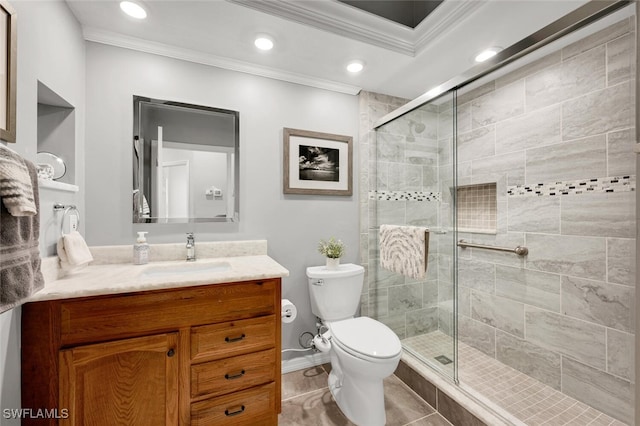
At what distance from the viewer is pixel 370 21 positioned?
1.58 meters

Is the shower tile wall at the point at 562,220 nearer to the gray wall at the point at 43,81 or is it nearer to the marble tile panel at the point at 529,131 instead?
the marble tile panel at the point at 529,131

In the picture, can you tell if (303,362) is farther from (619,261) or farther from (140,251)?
(619,261)

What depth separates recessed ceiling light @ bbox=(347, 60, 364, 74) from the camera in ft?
6.19

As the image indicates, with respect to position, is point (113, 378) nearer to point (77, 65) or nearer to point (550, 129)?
point (77, 65)

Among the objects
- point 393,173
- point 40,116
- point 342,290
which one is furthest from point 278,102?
point 342,290

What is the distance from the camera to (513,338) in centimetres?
197

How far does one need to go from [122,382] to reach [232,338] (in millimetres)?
454

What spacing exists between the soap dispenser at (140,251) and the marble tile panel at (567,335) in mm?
2537

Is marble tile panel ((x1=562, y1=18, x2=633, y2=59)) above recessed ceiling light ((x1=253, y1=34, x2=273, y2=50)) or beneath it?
beneath

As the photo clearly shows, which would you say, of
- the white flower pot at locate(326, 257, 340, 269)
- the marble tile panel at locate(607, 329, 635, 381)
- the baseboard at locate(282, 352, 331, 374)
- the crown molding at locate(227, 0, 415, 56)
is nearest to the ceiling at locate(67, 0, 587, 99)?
the crown molding at locate(227, 0, 415, 56)

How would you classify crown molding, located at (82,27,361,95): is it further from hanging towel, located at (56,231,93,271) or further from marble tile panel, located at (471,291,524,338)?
marble tile panel, located at (471,291,524,338)

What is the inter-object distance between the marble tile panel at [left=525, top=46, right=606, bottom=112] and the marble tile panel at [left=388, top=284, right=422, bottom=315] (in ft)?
4.94

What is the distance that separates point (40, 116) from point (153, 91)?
57cm

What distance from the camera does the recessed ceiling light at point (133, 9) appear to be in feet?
4.49
